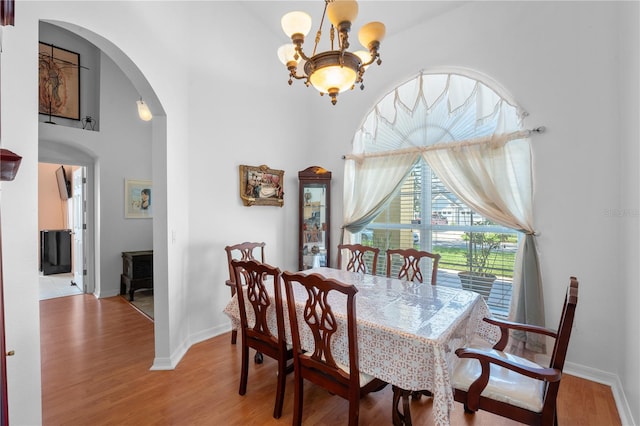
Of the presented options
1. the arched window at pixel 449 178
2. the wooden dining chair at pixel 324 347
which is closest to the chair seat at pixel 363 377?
the wooden dining chair at pixel 324 347

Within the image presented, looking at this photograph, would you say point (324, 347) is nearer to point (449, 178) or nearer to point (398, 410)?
point (398, 410)

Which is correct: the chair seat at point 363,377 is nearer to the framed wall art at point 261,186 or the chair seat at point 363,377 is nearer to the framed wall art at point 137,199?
the framed wall art at point 261,186

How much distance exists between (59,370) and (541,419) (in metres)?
3.44

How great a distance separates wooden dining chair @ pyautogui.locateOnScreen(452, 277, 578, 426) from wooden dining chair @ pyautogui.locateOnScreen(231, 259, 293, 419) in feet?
3.41

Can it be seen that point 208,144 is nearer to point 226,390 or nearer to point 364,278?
point 364,278

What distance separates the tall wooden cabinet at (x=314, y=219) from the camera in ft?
12.6

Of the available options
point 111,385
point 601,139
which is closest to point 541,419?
point 601,139

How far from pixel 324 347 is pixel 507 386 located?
0.95 meters

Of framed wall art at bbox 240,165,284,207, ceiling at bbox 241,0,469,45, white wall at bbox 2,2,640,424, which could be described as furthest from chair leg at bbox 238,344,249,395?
ceiling at bbox 241,0,469,45

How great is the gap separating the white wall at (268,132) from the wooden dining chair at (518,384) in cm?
95

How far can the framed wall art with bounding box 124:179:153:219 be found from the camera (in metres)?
4.80

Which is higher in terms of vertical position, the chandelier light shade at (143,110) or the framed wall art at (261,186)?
the chandelier light shade at (143,110)

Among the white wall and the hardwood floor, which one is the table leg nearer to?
the hardwood floor

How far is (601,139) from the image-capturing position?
228cm
